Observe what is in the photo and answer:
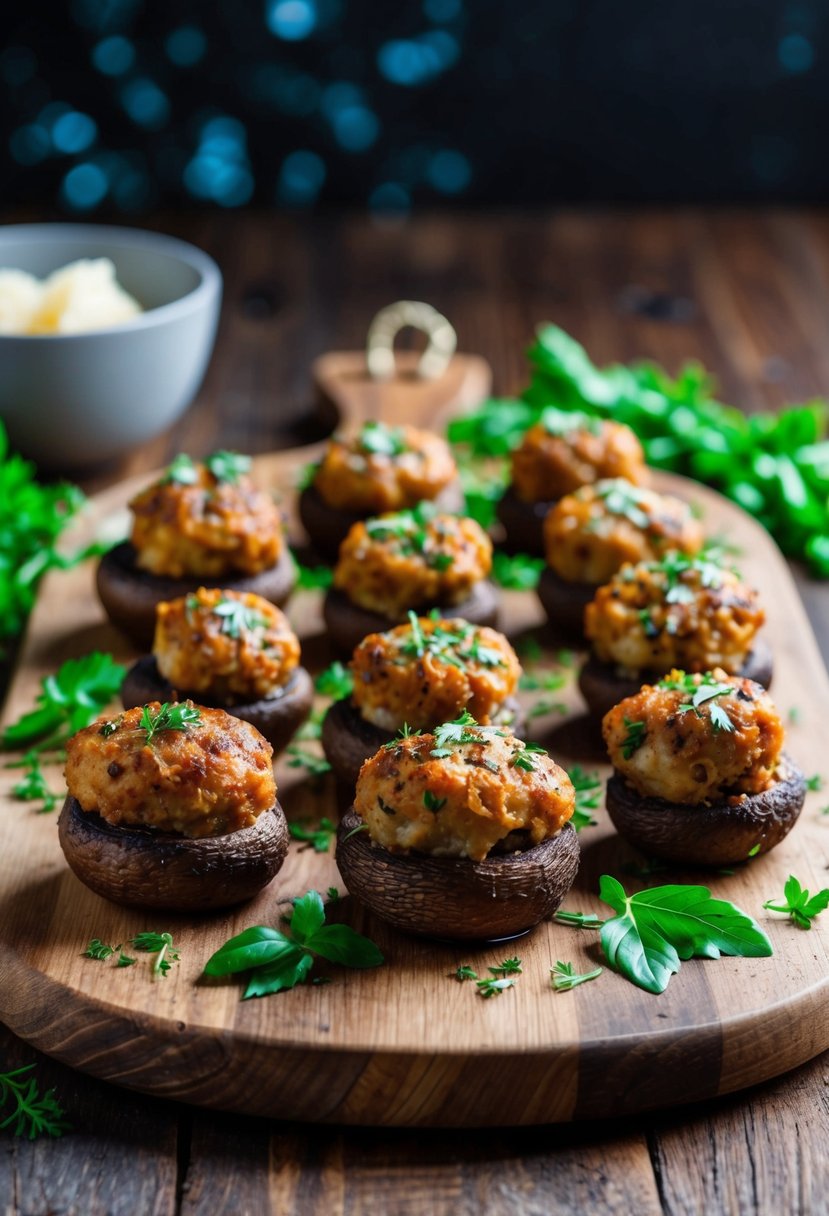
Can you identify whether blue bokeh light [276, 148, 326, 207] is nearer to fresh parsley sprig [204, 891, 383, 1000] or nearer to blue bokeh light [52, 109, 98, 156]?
blue bokeh light [52, 109, 98, 156]

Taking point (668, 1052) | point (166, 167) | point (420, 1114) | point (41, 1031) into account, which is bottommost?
point (166, 167)

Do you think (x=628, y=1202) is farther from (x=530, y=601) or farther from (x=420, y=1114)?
(x=530, y=601)

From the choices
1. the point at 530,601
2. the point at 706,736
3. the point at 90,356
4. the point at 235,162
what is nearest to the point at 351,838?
the point at 706,736

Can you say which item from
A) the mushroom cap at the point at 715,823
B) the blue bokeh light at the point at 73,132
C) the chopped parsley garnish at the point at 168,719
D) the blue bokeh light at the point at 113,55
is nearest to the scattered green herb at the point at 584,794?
the mushroom cap at the point at 715,823

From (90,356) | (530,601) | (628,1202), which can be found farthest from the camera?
(90,356)

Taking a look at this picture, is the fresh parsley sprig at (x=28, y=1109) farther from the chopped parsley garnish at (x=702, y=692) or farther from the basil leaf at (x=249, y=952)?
the chopped parsley garnish at (x=702, y=692)

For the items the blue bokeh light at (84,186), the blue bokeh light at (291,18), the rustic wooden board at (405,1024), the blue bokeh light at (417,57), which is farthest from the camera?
the blue bokeh light at (84,186)

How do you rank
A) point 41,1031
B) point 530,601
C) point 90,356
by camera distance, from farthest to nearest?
point 90,356
point 530,601
point 41,1031

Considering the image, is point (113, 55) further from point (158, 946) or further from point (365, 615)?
point (158, 946)
